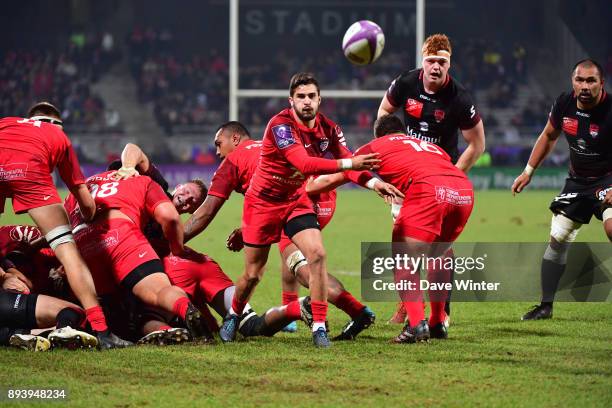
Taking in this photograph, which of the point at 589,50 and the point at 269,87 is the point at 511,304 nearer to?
the point at 269,87

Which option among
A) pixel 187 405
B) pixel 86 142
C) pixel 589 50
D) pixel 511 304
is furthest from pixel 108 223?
pixel 589 50

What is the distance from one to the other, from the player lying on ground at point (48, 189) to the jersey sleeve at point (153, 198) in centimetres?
51

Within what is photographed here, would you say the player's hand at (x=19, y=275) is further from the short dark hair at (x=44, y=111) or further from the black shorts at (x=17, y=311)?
the short dark hair at (x=44, y=111)

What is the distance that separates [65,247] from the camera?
6.44 meters

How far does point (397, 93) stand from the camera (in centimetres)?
846

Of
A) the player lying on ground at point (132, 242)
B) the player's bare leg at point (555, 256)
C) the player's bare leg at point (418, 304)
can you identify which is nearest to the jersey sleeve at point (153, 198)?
the player lying on ground at point (132, 242)

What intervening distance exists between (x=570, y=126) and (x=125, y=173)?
371 centimetres

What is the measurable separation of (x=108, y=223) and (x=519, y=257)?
5.59 metres

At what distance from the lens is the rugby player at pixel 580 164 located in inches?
308

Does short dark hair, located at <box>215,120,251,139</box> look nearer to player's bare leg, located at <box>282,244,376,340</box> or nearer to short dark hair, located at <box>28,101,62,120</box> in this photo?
short dark hair, located at <box>28,101,62,120</box>

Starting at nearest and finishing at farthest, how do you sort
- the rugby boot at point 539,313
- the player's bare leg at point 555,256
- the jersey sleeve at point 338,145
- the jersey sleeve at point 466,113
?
the jersey sleeve at point 338,145 → the rugby boot at point 539,313 → the player's bare leg at point 555,256 → the jersey sleeve at point 466,113

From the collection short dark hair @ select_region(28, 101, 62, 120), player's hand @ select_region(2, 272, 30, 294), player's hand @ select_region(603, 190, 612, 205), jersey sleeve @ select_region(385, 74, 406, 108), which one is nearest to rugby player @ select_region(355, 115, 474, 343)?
jersey sleeve @ select_region(385, 74, 406, 108)

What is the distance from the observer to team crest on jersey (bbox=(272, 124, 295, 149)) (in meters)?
6.62

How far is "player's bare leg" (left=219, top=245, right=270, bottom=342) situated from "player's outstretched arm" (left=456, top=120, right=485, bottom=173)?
88.1 inches
